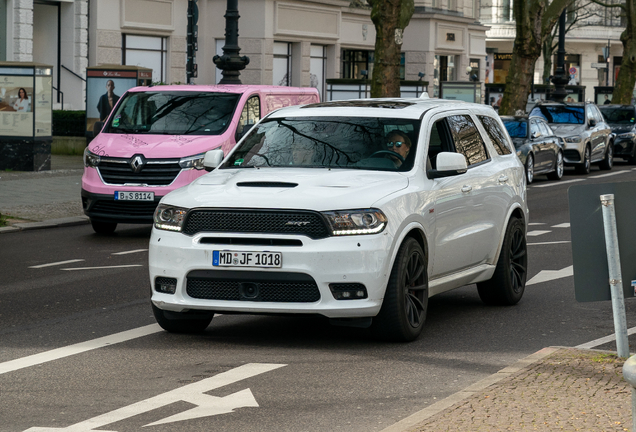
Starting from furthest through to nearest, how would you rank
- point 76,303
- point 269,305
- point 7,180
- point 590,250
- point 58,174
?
point 58,174, point 7,180, point 76,303, point 269,305, point 590,250

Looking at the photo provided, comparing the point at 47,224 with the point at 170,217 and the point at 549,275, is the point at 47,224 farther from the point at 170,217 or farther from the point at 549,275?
the point at 170,217

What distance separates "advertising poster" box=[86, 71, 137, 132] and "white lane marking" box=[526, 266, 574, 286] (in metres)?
15.3

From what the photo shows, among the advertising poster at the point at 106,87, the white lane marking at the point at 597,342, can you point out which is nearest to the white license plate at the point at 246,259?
the white lane marking at the point at 597,342

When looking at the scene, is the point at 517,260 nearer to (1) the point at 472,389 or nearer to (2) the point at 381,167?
(2) the point at 381,167

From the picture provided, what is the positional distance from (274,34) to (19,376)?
112 ft

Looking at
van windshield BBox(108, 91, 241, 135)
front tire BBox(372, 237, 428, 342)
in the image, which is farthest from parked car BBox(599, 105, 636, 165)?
front tire BBox(372, 237, 428, 342)

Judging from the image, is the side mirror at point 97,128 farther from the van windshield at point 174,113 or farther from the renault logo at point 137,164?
the renault logo at point 137,164

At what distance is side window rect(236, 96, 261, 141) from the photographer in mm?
14848

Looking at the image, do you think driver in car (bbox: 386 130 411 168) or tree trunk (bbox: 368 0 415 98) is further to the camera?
tree trunk (bbox: 368 0 415 98)

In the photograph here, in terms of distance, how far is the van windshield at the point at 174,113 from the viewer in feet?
48.4

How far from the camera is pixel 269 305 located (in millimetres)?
7391

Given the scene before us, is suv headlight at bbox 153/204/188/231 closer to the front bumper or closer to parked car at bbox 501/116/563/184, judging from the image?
the front bumper

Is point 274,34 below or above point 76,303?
above

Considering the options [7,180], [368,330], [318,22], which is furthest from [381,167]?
[318,22]
